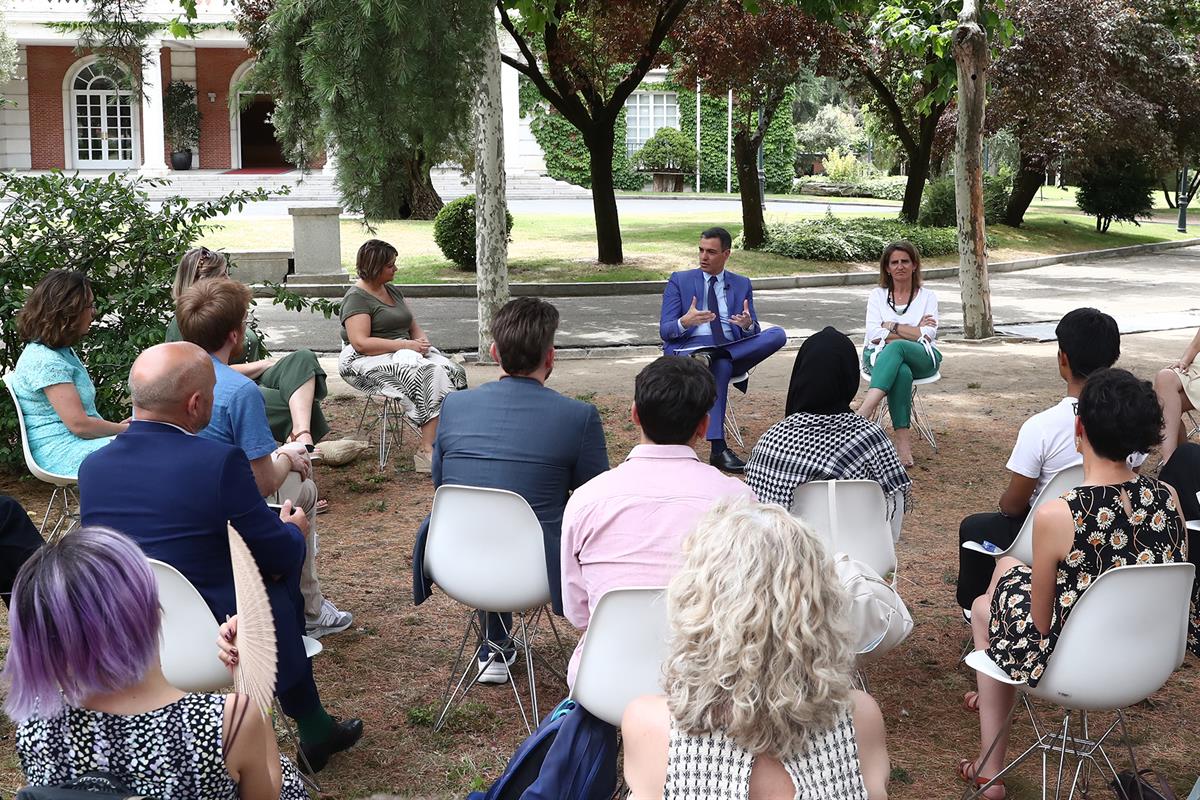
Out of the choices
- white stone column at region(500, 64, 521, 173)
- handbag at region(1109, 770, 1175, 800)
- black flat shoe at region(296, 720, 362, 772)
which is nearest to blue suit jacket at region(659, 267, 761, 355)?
black flat shoe at region(296, 720, 362, 772)

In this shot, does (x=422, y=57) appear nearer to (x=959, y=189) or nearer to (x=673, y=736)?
(x=673, y=736)

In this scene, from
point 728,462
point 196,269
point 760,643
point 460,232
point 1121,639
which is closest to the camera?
point 760,643

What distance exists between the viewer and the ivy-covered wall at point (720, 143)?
1617 inches

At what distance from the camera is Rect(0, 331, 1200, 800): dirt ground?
3799 mm

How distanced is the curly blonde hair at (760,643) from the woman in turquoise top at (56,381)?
12.6 ft

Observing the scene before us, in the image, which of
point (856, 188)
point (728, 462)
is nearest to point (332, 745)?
point (728, 462)

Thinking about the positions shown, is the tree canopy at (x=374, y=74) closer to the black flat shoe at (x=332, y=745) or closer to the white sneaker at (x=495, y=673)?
the white sneaker at (x=495, y=673)

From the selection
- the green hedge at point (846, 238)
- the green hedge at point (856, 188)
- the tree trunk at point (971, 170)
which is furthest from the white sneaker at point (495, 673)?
the green hedge at point (856, 188)

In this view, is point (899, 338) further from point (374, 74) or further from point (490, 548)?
point (490, 548)

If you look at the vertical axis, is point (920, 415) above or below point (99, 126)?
below

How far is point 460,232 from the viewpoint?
1761cm

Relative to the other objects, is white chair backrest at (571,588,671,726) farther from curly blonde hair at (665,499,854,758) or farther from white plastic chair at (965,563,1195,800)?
white plastic chair at (965,563,1195,800)

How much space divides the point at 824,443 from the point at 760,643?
209 cm

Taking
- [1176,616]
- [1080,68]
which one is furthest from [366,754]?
[1080,68]
